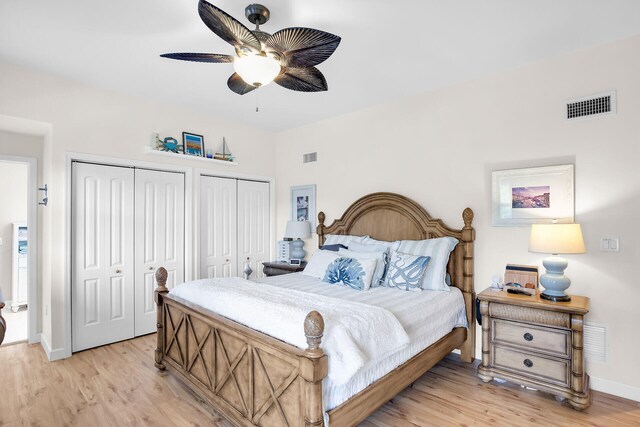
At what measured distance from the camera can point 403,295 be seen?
2775 mm

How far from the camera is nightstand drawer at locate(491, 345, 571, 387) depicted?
2.43 metres

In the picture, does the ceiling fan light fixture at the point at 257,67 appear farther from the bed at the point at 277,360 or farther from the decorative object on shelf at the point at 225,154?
the decorative object on shelf at the point at 225,154

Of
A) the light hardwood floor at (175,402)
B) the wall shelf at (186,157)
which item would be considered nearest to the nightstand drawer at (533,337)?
the light hardwood floor at (175,402)

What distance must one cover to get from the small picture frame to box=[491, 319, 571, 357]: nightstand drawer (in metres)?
3.73

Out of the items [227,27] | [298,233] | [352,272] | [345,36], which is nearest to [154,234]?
[298,233]

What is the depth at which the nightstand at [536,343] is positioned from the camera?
2361 mm

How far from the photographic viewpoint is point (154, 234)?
12.9 ft

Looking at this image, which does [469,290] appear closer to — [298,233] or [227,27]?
[298,233]

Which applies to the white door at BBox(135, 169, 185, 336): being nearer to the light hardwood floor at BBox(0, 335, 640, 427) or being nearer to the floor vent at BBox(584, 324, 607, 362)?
the light hardwood floor at BBox(0, 335, 640, 427)

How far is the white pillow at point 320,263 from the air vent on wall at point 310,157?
1.58 m

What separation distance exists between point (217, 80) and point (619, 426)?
4.16 m

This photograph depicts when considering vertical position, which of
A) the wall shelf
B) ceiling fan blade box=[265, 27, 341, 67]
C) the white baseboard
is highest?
ceiling fan blade box=[265, 27, 341, 67]

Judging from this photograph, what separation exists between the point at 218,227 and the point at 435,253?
2835 mm

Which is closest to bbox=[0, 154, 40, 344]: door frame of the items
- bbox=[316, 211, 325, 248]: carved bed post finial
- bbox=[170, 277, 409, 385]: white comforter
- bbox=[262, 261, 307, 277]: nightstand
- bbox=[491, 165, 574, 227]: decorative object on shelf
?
bbox=[170, 277, 409, 385]: white comforter
